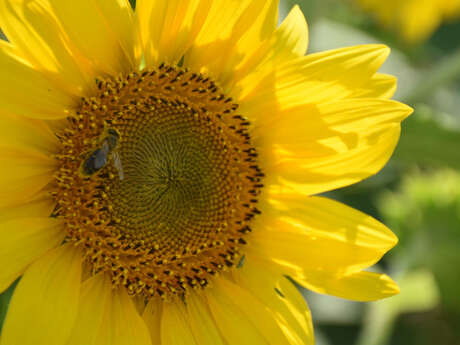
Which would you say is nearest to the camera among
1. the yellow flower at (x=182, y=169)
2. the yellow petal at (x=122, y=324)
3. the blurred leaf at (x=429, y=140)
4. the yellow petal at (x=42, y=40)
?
the yellow petal at (x=42, y=40)

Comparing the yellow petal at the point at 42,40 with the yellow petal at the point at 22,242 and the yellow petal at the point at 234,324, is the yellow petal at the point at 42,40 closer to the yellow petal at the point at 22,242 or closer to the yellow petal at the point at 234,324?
the yellow petal at the point at 22,242

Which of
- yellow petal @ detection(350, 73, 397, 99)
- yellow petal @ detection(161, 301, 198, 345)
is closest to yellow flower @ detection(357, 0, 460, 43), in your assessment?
yellow petal @ detection(350, 73, 397, 99)

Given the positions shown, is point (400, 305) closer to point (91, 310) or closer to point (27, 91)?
point (91, 310)

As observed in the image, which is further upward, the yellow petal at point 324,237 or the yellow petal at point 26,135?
the yellow petal at point 26,135

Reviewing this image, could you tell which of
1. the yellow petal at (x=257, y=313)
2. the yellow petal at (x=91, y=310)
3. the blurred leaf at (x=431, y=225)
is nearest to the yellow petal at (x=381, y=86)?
the yellow petal at (x=257, y=313)

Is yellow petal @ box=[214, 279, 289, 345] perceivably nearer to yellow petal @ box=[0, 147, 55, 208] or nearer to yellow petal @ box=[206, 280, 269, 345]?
yellow petal @ box=[206, 280, 269, 345]

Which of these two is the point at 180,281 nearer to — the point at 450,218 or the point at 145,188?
the point at 145,188

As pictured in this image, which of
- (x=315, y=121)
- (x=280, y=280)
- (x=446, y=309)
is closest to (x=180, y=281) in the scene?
(x=280, y=280)
